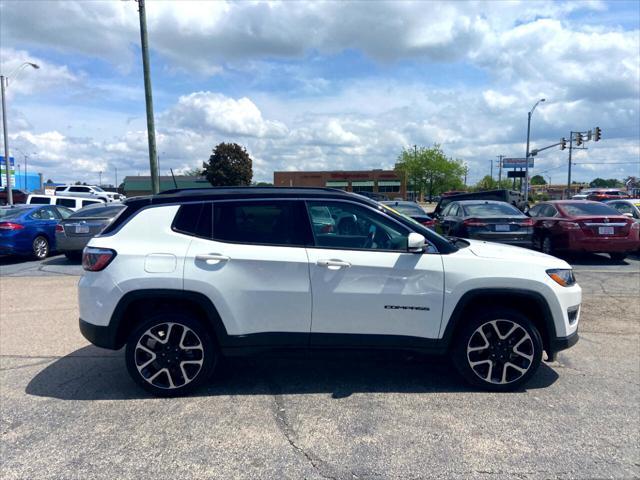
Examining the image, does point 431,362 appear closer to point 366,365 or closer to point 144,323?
point 366,365

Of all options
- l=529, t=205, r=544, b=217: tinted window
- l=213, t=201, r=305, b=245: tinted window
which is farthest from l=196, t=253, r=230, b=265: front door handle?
l=529, t=205, r=544, b=217: tinted window

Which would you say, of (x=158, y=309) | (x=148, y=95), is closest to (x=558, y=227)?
(x=158, y=309)

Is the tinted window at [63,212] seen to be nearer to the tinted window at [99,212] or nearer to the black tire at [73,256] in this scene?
the black tire at [73,256]

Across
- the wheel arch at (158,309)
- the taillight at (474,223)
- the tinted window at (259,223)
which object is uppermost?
the tinted window at (259,223)

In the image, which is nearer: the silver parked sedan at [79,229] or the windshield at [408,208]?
the silver parked sedan at [79,229]

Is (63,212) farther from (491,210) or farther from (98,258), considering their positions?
(491,210)

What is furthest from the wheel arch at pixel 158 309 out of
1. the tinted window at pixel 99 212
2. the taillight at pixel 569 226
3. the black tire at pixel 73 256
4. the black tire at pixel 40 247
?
the black tire at pixel 40 247

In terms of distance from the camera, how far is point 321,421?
12.5 ft

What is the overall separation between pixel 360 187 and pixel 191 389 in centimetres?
7750

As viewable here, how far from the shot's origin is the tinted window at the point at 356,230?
4.28 m

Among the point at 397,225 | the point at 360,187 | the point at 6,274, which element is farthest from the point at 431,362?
the point at 360,187

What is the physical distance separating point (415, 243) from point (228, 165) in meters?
59.6

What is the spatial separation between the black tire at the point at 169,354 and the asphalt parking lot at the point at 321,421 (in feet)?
0.50

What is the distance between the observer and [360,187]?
8075cm
